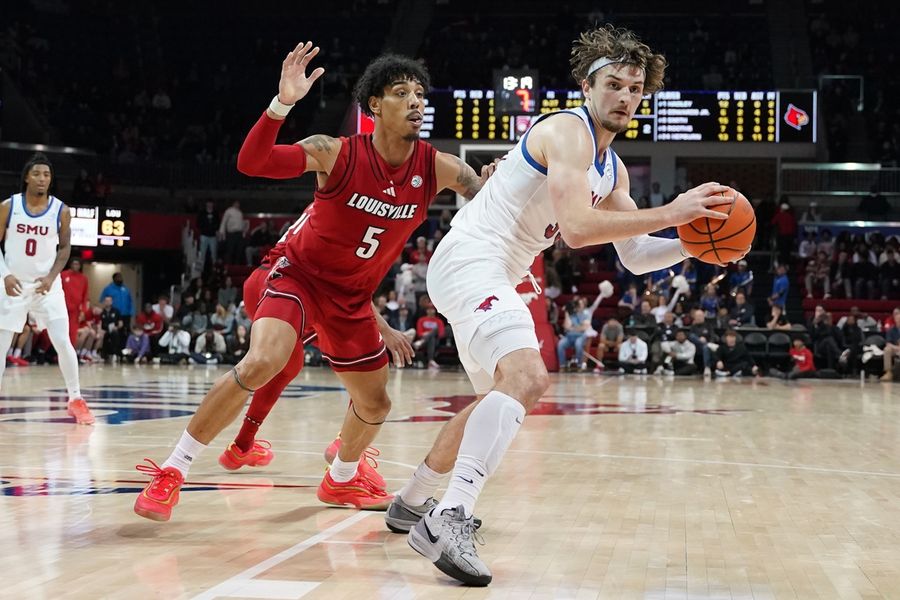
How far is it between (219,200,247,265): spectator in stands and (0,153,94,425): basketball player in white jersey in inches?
613

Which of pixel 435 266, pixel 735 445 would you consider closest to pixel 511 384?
pixel 435 266

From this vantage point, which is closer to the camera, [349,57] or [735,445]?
[735,445]

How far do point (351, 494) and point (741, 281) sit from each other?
16.5 meters

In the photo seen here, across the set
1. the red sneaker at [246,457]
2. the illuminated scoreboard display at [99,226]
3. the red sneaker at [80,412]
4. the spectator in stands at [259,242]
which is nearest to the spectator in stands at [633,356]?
the spectator in stands at [259,242]

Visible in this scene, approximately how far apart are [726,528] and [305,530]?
179 cm

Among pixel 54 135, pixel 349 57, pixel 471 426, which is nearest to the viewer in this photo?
pixel 471 426

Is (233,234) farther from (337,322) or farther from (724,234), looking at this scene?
(724,234)

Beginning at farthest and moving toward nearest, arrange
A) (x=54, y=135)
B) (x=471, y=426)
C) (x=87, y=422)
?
(x=54, y=135)
(x=87, y=422)
(x=471, y=426)

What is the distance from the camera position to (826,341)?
19.0 metres

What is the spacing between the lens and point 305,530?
15.5 ft

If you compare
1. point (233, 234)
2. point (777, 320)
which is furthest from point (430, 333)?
point (233, 234)

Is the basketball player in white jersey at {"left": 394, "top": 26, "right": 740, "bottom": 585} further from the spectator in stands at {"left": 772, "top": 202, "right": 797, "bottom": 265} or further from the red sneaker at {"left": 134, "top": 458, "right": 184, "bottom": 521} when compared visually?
the spectator in stands at {"left": 772, "top": 202, "right": 797, "bottom": 265}

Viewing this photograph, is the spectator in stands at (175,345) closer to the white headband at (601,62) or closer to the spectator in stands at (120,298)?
the spectator in stands at (120,298)

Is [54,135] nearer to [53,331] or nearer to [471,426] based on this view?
[53,331]
